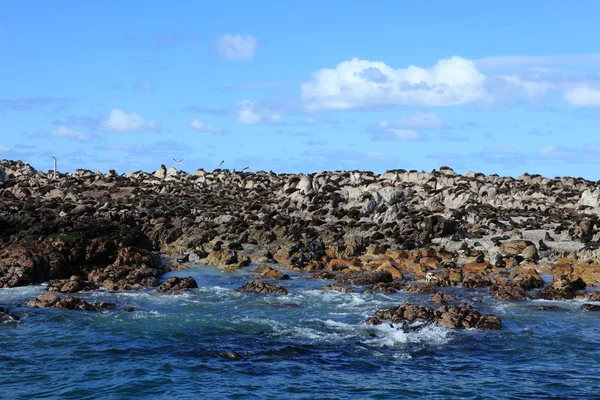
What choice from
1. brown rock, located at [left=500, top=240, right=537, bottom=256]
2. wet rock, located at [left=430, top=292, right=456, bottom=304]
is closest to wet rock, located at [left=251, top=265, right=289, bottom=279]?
wet rock, located at [left=430, top=292, right=456, bottom=304]

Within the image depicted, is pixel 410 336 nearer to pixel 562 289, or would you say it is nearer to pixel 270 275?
pixel 562 289

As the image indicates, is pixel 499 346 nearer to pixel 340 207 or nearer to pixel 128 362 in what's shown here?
pixel 128 362

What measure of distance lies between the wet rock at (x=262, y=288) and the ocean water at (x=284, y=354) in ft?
6.43

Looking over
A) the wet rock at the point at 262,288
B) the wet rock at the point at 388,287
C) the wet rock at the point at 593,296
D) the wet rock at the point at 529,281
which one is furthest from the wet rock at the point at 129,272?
the wet rock at the point at 593,296

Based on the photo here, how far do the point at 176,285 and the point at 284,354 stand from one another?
470 inches

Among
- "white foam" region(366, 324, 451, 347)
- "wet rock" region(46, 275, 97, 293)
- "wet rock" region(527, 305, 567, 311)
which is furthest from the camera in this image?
"wet rock" region(46, 275, 97, 293)

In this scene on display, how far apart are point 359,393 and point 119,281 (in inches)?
698

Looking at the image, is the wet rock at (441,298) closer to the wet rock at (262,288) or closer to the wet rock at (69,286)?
the wet rock at (262,288)

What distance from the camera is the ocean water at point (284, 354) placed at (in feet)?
54.9

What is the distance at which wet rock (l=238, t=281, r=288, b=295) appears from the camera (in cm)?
2985

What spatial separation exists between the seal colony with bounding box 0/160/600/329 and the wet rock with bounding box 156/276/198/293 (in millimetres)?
61

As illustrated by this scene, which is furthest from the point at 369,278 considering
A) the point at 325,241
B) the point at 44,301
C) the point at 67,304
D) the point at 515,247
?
the point at 44,301

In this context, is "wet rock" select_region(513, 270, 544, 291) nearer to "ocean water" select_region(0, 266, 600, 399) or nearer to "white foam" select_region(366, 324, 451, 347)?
"ocean water" select_region(0, 266, 600, 399)

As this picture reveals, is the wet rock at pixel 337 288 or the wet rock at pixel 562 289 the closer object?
the wet rock at pixel 562 289
